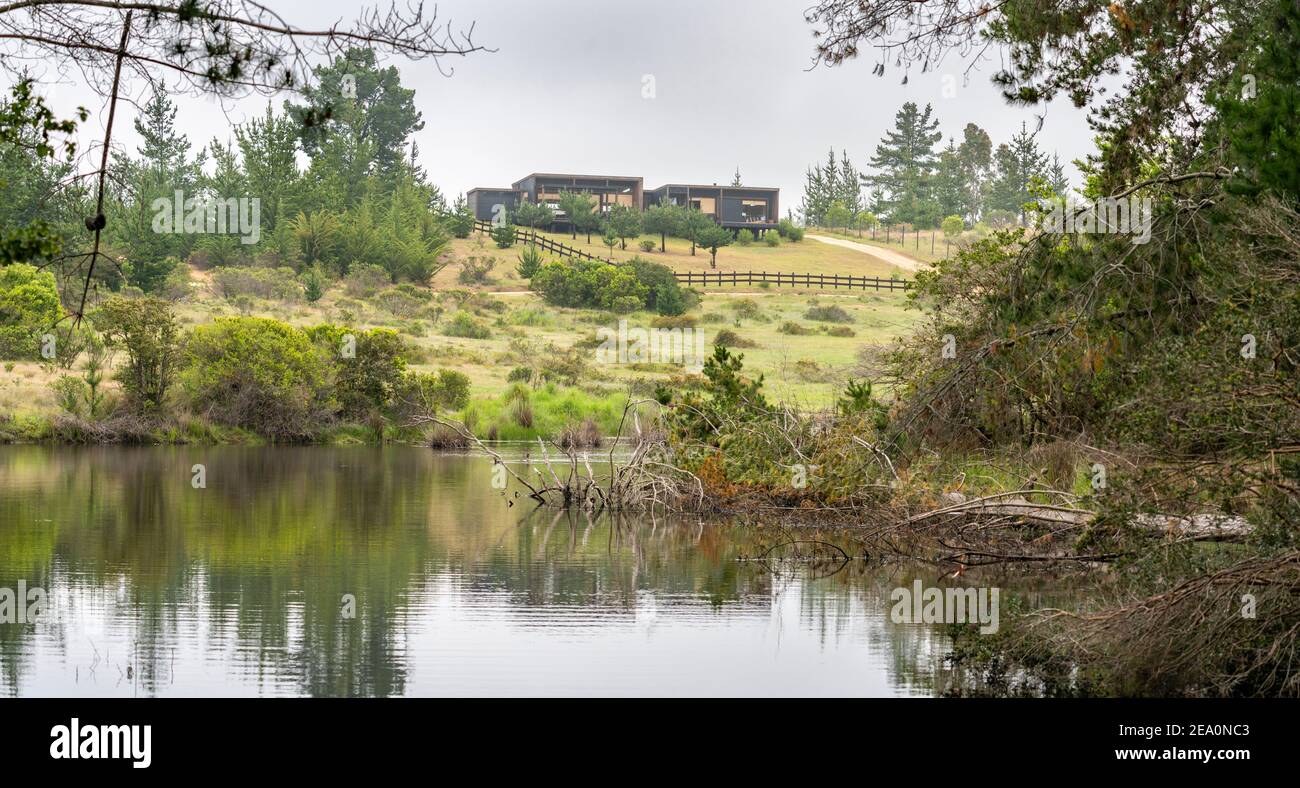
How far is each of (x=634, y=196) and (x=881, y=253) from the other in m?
19.6

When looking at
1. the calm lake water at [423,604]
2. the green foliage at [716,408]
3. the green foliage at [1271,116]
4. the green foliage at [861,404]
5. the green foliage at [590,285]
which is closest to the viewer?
the calm lake water at [423,604]

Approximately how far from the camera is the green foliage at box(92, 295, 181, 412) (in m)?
38.0

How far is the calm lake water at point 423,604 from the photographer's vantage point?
34.0 ft

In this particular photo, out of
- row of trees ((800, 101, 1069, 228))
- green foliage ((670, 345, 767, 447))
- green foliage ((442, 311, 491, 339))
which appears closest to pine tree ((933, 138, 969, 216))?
row of trees ((800, 101, 1069, 228))

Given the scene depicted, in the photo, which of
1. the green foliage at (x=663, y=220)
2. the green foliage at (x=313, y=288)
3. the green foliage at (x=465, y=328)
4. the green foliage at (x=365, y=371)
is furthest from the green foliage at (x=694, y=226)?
the green foliage at (x=365, y=371)

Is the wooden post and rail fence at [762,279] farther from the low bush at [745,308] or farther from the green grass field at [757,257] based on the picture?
the low bush at [745,308]

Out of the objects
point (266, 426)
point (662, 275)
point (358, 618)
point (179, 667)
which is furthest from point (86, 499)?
point (662, 275)

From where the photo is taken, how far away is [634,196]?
110m

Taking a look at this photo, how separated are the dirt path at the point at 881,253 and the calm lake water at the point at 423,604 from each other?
84.7m

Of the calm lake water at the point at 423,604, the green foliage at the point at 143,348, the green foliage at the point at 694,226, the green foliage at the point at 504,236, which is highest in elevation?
the green foliage at the point at 694,226

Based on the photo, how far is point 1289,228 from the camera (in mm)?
9789

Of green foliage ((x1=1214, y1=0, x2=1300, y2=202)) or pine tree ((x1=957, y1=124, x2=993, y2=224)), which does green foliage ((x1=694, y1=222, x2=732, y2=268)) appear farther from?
green foliage ((x1=1214, y1=0, x2=1300, y2=202))

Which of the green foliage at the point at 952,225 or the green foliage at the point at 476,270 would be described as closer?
the green foliage at the point at 476,270

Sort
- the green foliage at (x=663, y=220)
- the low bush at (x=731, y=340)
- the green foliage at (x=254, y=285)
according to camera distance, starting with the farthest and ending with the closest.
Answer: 1. the green foliage at (x=663, y=220)
2. the green foliage at (x=254, y=285)
3. the low bush at (x=731, y=340)
